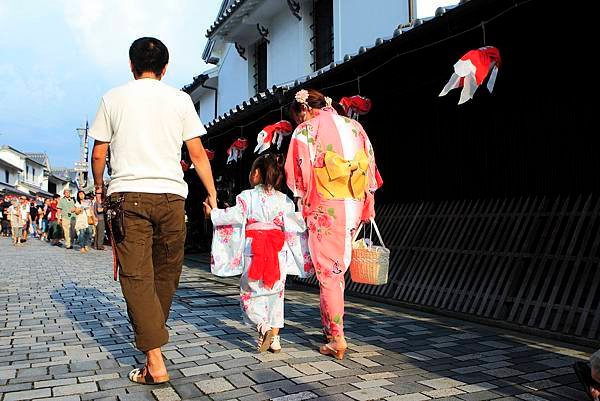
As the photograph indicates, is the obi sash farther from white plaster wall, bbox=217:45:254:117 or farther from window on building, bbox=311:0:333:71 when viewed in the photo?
white plaster wall, bbox=217:45:254:117

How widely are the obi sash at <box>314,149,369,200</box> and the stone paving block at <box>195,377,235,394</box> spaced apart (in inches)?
67.5

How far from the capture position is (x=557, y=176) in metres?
5.43

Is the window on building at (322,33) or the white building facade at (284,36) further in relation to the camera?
the window on building at (322,33)

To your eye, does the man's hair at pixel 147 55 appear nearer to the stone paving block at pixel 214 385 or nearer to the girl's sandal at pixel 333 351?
the stone paving block at pixel 214 385

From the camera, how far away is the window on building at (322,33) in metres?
11.9

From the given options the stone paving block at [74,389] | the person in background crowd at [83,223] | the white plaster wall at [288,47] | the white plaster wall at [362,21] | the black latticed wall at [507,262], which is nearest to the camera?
the stone paving block at [74,389]

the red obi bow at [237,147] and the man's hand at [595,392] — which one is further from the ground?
the red obi bow at [237,147]

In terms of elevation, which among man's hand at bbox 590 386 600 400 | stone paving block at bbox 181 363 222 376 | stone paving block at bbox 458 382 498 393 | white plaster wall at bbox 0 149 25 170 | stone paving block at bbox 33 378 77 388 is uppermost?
white plaster wall at bbox 0 149 25 170

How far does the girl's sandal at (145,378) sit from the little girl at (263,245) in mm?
1047

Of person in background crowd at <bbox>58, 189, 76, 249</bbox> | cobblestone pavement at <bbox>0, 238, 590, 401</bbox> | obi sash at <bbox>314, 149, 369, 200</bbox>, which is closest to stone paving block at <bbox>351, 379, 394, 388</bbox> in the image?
cobblestone pavement at <bbox>0, 238, 590, 401</bbox>

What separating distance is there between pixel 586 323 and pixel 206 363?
11.3ft

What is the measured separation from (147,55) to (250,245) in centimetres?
184

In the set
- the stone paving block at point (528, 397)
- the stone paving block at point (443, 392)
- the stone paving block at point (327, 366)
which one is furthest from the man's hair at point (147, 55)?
the stone paving block at point (528, 397)

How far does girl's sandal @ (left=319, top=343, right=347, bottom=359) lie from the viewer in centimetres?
414
